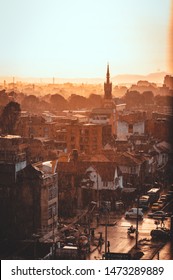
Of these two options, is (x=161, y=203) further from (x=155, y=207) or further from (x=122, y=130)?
(x=122, y=130)

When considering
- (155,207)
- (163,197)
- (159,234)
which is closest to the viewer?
(159,234)

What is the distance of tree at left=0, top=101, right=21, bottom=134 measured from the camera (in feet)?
33.5

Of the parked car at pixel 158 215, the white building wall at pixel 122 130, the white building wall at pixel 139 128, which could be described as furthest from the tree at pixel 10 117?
the white building wall at pixel 139 128

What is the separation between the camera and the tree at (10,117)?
10.2 meters

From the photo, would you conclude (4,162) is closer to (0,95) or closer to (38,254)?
(38,254)

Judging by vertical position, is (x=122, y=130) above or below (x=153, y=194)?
above

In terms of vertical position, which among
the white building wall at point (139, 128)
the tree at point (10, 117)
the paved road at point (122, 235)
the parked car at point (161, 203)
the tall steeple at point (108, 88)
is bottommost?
the paved road at point (122, 235)

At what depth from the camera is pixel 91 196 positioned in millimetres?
Answer: 9344

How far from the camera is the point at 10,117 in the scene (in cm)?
1072

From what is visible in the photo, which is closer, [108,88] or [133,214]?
[133,214]

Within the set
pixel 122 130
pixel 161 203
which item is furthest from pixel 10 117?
pixel 161 203

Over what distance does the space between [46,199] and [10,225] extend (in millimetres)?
450

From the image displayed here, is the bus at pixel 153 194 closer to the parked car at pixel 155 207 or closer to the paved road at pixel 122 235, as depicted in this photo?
the parked car at pixel 155 207
